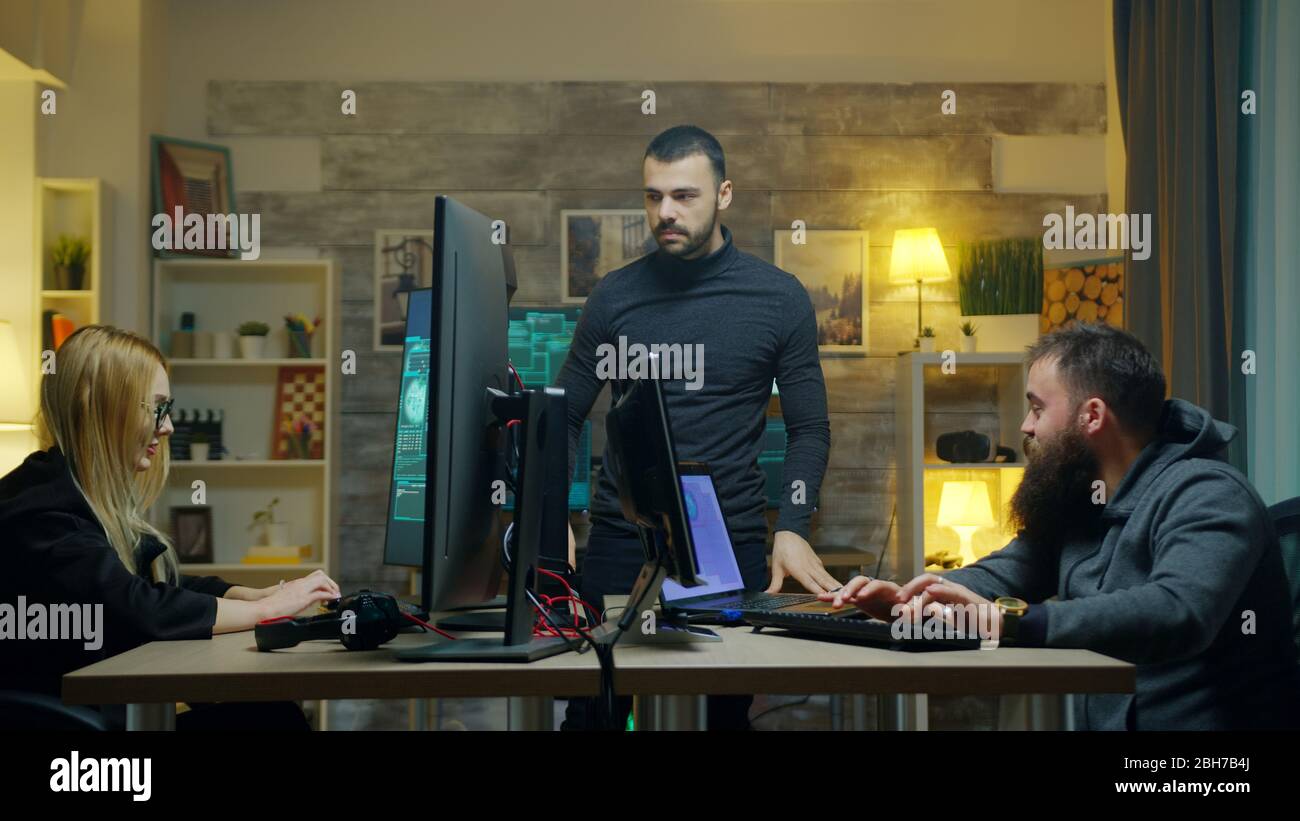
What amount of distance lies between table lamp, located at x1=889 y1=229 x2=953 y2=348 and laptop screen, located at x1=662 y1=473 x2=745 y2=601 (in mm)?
2394

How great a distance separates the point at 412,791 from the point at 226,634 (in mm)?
Answer: 432

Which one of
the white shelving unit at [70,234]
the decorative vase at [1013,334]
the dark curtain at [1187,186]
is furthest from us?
the decorative vase at [1013,334]

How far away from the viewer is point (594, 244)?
4.32m

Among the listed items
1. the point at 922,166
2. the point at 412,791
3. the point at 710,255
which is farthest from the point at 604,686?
the point at 922,166

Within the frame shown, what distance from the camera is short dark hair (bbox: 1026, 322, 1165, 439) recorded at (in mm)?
1781

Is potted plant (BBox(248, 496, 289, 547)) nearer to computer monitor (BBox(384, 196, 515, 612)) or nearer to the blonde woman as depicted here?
the blonde woman

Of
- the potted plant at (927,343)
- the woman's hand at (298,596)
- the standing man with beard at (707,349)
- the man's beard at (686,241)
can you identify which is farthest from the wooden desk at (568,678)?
the potted plant at (927,343)

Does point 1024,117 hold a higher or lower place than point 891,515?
higher

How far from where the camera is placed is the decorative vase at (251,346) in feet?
13.7

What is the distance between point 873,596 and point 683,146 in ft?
4.20

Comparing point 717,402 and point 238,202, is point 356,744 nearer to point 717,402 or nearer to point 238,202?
point 717,402

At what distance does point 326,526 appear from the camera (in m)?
4.14

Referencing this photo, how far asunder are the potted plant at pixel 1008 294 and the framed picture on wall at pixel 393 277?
2.08 metres

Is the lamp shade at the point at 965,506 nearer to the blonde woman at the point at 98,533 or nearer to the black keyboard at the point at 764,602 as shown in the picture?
the black keyboard at the point at 764,602
